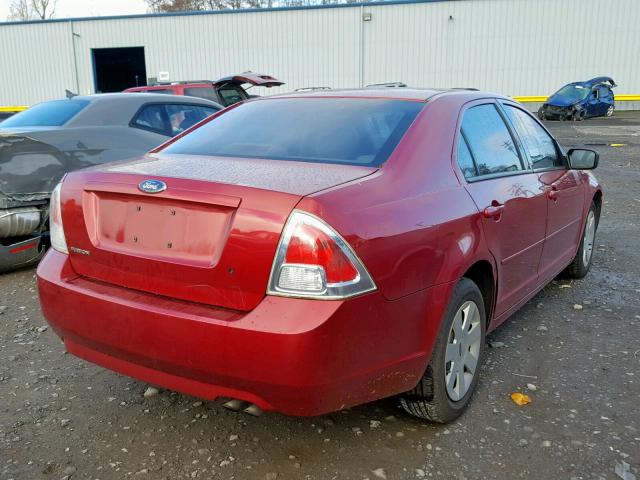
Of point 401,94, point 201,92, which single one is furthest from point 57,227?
point 201,92

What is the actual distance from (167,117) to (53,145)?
1.57 m

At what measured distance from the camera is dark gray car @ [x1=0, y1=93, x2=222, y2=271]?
15.7ft

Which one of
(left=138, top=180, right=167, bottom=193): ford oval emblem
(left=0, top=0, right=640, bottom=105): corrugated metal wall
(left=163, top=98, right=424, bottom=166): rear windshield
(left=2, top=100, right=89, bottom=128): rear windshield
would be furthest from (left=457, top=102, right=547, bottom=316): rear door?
(left=0, top=0, right=640, bottom=105): corrugated metal wall

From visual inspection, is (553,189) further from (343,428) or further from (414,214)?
(343,428)

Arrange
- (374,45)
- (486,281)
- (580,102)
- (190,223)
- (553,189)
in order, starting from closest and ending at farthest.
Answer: (190,223), (486,281), (553,189), (580,102), (374,45)

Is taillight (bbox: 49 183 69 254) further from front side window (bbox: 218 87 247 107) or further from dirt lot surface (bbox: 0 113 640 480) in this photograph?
front side window (bbox: 218 87 247 107)

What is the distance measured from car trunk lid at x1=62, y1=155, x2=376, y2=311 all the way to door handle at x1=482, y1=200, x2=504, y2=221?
73 cm

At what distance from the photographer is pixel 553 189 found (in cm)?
376

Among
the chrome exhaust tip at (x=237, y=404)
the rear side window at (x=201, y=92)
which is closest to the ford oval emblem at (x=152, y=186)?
the chrome exhaust tip at (x=237, y=404)

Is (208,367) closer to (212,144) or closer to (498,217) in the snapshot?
(212,144)

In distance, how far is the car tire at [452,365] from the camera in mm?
2529

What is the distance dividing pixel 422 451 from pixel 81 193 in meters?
1.84

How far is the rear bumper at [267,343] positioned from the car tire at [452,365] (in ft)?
0.41

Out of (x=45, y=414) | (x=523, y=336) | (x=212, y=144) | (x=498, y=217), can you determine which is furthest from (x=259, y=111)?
(x=523, y=336)
